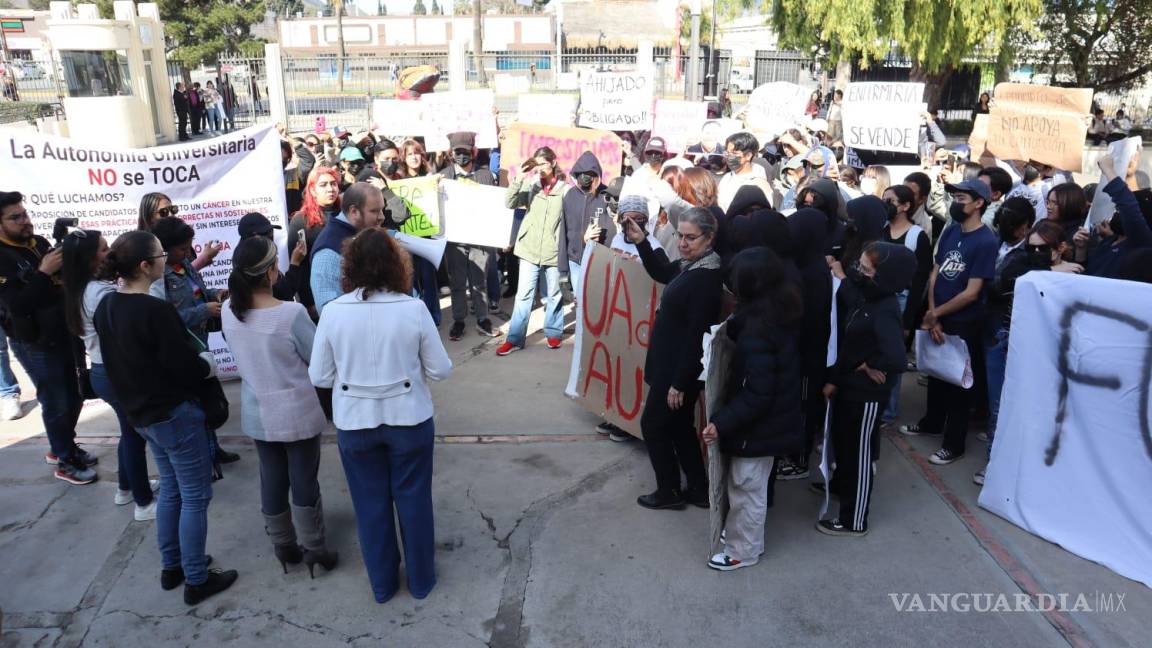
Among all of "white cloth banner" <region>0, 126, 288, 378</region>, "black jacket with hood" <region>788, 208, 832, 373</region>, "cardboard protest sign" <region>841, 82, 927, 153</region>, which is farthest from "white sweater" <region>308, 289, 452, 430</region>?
"cardboard protest sign" <region>841, 82, 927, 153</region>

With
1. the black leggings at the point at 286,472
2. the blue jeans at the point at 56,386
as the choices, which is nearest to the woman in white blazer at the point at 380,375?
the black leggings at the point at 286,472

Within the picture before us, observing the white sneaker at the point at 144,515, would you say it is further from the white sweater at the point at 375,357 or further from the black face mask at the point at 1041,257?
the black face mask at the point at 1041,257

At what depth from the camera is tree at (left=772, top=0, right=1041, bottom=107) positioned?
17266mm

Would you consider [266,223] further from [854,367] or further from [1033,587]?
[1033,587]

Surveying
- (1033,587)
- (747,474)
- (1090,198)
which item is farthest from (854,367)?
(1090,198)

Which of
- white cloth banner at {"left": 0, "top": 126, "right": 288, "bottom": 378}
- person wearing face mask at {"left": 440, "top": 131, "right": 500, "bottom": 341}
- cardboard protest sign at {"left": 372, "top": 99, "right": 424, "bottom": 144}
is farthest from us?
cardboard protest sign at {"left": 372, "top": 99, "right": 424, "bottom": 144}

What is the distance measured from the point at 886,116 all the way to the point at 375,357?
7162 mm

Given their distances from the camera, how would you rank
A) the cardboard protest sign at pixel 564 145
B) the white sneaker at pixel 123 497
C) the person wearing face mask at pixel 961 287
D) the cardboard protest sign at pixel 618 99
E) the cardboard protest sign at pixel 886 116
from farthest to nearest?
the cardboard protest sign at pixel 618 99 → the cardboard protest sign at pixel 564 145 → the cardboard protest sign at pixel 886 116 → the person wearing face mask at pixel 961 287 → the white sneaker at pixel 123 497

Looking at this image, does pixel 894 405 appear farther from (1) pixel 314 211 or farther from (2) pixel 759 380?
(1) pixel 314 211

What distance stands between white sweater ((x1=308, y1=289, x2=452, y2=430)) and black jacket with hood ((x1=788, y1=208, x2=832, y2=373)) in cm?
200

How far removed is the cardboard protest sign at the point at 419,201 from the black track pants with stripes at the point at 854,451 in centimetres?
456

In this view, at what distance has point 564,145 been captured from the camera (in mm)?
9609

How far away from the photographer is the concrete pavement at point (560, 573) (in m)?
3.74

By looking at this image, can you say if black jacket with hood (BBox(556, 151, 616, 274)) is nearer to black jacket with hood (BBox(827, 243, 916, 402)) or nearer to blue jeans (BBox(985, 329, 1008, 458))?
black jacket with hood (BBox(827, 243, 916, 402))
